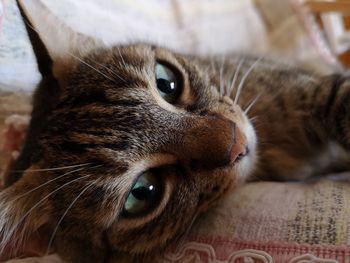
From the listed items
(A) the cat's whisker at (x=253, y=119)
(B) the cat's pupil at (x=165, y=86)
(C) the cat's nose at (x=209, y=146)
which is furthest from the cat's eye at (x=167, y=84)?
(A) the cat's whisker at (x=253, y=119)

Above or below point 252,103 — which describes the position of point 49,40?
above

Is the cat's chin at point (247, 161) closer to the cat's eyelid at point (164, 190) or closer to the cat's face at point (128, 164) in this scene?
the cat's face at point (128, 164)

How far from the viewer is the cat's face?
2.99ft

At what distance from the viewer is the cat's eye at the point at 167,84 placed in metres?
1.06

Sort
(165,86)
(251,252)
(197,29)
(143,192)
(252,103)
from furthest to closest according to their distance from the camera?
(197,29) → (252,103) → (165,86) → (143,192) → (251,252)

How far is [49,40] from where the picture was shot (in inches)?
45.2

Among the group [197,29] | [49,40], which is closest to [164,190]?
[49,40]

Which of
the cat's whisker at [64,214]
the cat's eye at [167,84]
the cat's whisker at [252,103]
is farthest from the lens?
the cat's whisker at [252,103]

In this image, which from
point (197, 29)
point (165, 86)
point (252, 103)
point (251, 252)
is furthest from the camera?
point (197, 29)

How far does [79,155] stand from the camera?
931mm

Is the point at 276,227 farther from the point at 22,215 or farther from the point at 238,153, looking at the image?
the point at 22,215

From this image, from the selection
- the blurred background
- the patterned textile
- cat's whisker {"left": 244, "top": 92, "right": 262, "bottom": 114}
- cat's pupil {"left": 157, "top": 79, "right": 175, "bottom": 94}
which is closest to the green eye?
the patterned textile

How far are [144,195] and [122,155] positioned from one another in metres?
0.11

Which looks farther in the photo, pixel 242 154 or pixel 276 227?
pixel 242 154
